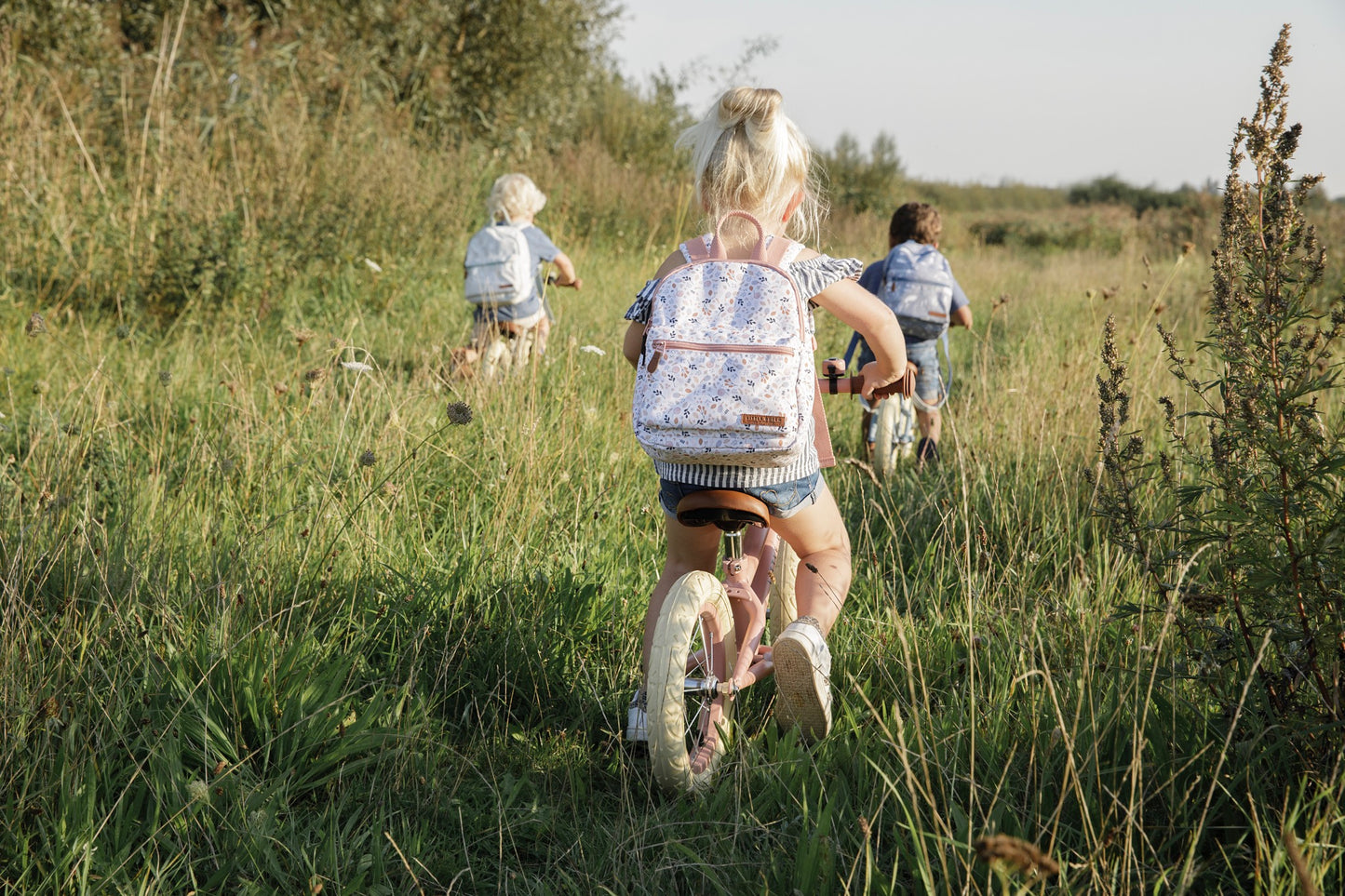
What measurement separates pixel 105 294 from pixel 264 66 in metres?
4.45

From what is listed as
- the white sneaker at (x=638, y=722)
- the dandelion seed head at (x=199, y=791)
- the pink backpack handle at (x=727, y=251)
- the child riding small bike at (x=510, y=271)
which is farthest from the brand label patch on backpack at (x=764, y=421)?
the child riding small bike at (x=510, y=271)

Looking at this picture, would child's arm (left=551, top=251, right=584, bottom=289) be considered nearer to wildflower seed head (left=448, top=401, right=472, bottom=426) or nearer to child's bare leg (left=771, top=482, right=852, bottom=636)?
wildflower seed head (left=448, top=401, right=472, bottom=426)

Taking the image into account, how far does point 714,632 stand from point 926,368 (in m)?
3.54

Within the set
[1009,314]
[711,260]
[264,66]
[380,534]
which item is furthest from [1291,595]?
[264,66]

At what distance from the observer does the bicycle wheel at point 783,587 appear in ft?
10.0

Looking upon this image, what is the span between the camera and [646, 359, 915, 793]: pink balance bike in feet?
7.77

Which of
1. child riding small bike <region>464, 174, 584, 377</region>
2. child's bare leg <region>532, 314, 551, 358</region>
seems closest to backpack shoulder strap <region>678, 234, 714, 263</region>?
child's bare leg <region>532, 314, 551, 358</region>

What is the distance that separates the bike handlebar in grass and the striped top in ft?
0.89

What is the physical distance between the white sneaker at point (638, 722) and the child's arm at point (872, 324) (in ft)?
3.31

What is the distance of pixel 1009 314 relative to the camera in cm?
1048

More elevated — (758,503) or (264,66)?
(264,66)

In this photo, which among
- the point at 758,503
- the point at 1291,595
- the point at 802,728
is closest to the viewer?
the point at 1291,595

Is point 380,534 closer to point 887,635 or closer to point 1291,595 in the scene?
point 887,635

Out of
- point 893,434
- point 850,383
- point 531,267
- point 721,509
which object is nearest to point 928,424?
point 893,434
